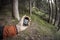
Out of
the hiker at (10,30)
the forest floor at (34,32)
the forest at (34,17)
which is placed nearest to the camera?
the hiker at (10,30)

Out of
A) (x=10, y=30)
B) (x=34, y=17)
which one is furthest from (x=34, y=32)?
(x=10, y=30)

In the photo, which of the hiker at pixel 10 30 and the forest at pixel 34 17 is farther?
the forest at pixel 34 17

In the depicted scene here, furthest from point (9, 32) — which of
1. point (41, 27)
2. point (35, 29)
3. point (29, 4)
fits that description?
point (29, 4)

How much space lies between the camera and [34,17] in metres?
17.8

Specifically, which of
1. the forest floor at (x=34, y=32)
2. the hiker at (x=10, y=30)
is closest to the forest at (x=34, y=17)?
the forest floor at (x=34, y=32)

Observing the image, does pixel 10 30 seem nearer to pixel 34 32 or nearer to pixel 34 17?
pixel 34 32

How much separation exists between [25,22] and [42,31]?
43.1 ft

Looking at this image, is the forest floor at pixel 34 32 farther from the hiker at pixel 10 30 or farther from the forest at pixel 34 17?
the hiker at pixel 10 30

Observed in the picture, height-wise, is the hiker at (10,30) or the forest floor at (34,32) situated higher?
the hiker at (10,30)

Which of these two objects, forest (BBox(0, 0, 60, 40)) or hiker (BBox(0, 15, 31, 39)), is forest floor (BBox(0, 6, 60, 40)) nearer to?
forest (BBox(0, 0, 60, 40))

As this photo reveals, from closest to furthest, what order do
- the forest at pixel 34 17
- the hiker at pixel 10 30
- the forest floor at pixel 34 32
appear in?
the hiker at pixel 10 30 → the forest floor at pixel 34 32 → the forest at pixel 34 17

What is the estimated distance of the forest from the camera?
46.4 feet

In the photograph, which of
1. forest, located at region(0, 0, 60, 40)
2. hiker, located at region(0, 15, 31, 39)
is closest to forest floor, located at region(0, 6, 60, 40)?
forest, located at region(0, 0, 60, 40)

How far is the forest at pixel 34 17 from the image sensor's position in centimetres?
1415
